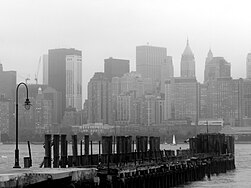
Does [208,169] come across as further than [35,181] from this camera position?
Yes

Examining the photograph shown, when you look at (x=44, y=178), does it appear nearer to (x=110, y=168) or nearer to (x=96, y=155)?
(x=110, y=168)

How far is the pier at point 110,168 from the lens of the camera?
1348 inches

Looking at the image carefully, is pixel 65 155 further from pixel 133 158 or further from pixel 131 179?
pixel 133 158

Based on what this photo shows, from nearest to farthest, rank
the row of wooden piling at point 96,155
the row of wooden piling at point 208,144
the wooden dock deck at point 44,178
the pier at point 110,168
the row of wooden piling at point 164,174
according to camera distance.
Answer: the wooden dock deck at point 44,178
the pier at point 110,168
the row of wooden piling at point 164,174
the row of wooden piling at point 96,155
the row of wooden piling at point 208,144

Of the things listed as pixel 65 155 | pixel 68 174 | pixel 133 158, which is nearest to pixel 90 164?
pixel 65 155

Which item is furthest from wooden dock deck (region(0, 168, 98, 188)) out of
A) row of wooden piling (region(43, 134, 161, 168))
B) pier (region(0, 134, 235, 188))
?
row of wooden piling (region(43, 134, 161, 168))

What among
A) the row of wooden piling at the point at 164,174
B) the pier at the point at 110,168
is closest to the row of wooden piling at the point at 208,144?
the row of wooden piling at the point at 164,174

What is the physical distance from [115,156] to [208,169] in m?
28.2

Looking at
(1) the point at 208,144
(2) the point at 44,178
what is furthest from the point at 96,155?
(1) the point at 208,144

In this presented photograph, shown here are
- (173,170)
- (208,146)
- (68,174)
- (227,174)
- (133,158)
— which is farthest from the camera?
(208,146)

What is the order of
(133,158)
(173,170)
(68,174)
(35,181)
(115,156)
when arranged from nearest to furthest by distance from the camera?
1. (35,181)
2. (68,174)
3. (115,156)
4. (133,158)
5. (173,170)

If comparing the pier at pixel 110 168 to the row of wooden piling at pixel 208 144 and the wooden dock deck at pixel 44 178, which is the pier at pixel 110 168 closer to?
the wooden dock deck at pixel 44 178

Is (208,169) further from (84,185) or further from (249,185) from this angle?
(84,185)

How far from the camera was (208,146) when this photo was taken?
92812 millimetres
